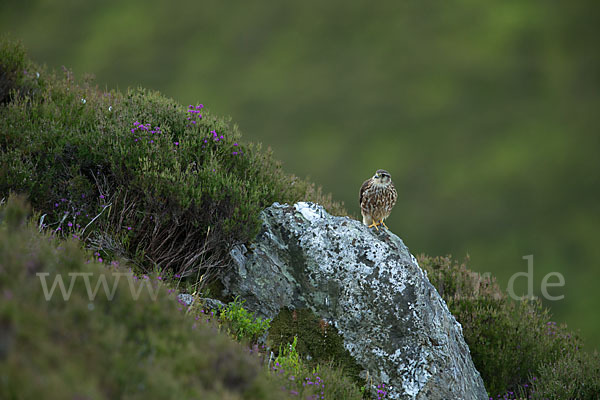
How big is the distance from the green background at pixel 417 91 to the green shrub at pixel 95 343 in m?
31.6

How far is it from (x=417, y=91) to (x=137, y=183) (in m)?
61.2

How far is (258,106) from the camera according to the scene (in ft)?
195

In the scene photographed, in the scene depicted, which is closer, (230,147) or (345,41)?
(230,147)

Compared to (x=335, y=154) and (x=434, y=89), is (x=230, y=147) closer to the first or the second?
(x=335, y=154)

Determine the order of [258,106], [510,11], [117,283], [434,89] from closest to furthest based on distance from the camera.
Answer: [117,283], [258,106], [434,89], [510,11]

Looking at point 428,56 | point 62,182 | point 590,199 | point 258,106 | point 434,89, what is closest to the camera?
point 62,182

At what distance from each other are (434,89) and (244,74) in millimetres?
24104

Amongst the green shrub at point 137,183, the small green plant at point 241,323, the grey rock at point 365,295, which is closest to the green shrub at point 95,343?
the small green plant at point 241,323

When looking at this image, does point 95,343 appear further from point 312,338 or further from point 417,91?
point 417,91

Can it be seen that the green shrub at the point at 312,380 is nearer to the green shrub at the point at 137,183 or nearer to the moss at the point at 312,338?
the moss at the point at 312,338

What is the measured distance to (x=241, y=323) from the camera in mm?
5660

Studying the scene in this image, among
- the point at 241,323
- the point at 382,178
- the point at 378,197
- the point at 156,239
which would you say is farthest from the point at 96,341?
the point at 382,178

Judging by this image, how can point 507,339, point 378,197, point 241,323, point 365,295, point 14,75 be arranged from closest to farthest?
point 241,323, point 365,295, point 378,197, point 507,339, point 14,75

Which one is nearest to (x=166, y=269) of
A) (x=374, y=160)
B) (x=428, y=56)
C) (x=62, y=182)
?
(x=62, y=182)
